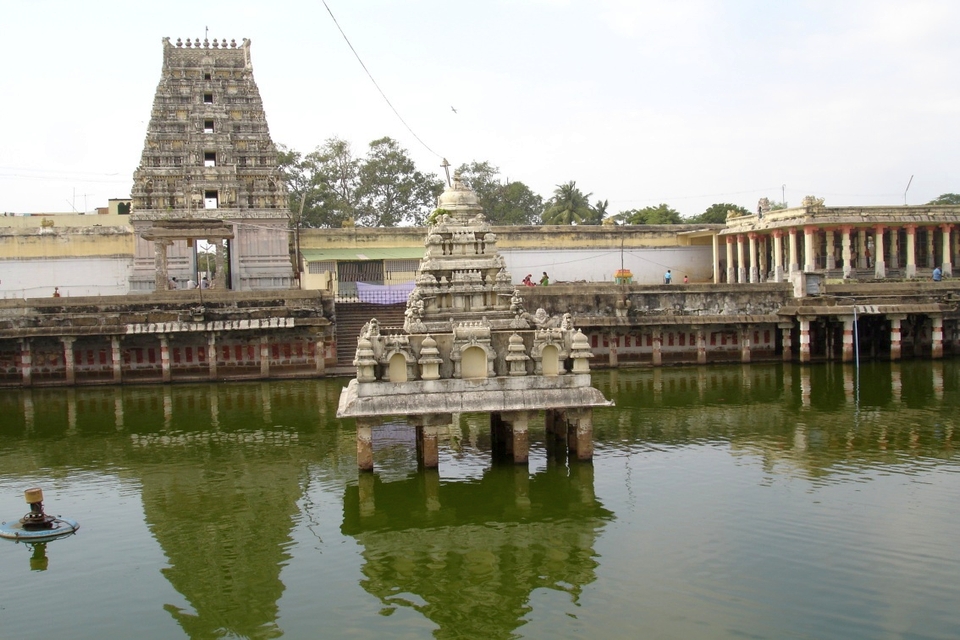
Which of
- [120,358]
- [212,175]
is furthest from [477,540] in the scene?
[212,175]

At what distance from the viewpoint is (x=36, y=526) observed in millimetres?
13711

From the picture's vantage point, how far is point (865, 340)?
32750 millimetres

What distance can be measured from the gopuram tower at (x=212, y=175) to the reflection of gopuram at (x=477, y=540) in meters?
22.8

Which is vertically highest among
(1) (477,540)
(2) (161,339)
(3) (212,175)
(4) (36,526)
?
(3) (212,175)

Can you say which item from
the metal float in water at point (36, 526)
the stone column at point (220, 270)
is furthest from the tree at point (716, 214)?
the metal float in water at point (36, 526)

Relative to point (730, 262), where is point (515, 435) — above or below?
below

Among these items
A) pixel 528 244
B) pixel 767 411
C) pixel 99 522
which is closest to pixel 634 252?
pixel 528 244

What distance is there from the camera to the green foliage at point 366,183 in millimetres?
54156

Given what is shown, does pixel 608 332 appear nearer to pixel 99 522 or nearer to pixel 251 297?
pixel 251 297

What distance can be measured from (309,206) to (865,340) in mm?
31542

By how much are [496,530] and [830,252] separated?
28.6m

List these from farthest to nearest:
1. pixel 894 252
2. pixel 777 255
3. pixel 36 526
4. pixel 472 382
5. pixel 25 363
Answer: pixel 894 252 < pixel 777 255 < pixel 25 363 < pixel 472 382 < pixel 36 526

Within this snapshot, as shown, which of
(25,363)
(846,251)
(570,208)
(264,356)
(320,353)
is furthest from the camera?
(570,208)

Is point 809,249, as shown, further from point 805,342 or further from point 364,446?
point 364,446
